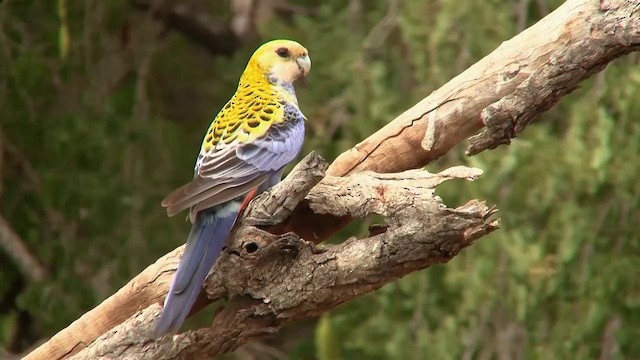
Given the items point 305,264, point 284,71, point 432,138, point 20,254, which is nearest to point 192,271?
point 305,264

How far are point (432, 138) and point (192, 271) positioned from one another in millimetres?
818

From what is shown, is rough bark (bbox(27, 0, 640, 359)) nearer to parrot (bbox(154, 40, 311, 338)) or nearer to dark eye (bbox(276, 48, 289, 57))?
parrot (bbox(154, 40, 311, 338))

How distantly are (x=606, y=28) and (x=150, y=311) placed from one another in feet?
4.75

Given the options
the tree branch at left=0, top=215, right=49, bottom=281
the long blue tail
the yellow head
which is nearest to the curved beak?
the yellow head

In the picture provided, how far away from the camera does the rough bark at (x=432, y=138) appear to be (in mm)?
3145

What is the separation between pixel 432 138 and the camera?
346 centimetres

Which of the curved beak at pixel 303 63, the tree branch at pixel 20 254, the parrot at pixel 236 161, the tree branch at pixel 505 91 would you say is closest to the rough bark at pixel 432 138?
the tree branch at pixel 505 91

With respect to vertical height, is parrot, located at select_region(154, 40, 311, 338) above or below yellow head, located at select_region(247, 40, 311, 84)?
below

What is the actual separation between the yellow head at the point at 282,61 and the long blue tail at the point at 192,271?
0.77 meters

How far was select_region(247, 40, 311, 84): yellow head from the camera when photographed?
386cm

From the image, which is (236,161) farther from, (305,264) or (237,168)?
(305,264)

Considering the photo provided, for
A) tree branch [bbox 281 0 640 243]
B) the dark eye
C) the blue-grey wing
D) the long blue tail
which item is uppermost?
the dark eye

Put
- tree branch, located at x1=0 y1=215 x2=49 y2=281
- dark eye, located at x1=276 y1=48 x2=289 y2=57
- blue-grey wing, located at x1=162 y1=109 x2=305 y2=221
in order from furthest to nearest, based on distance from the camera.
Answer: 1. tree branch, located at x1=0 y1=215 x2=49 y2=281
2. dark eye, located at x1=276 y1=48 x2=289 y2=57
3. blue-grey wing, located at x1=162 y1=109 x2=305 y2=221

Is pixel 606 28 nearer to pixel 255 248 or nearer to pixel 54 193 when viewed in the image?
pixel 255 248
